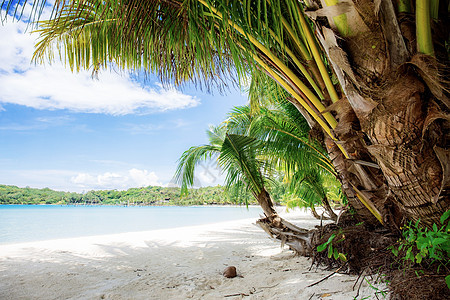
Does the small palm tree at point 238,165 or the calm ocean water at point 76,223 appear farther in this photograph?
the calm ocean water at point 76,223

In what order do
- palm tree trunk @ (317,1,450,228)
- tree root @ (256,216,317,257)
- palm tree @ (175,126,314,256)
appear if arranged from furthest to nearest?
palm tree @ (175,126,314,256) < tree root @ (256,216,317,257) < palm tree trunk @ (317,1,450,228)

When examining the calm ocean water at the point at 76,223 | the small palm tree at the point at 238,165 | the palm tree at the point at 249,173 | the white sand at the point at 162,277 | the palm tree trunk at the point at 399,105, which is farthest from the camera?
the calm ocean water at the point at 76,223

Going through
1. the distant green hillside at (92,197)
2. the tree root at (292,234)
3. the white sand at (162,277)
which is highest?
the tree root at (292,234)

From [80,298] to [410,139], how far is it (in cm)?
301

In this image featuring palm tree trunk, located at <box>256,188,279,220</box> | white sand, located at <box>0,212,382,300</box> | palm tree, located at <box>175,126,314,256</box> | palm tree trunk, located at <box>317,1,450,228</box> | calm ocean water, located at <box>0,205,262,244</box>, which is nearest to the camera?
palm tree trunk, located at <box>317,1,450,228</box>

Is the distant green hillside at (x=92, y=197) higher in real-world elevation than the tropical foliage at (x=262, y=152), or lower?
lower

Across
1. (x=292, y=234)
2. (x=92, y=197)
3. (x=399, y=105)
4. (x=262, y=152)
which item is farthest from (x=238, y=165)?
(x=92, y=197)

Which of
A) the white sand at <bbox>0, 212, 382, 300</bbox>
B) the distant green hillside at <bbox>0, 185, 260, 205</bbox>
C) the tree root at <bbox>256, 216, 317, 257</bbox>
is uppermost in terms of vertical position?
the tree root at <bbox>256, 216, 317, 257</bbox>

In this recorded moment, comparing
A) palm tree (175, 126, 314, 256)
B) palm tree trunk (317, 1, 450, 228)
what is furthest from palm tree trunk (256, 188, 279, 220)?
palm tree trunk (317, 1, 450, 228)

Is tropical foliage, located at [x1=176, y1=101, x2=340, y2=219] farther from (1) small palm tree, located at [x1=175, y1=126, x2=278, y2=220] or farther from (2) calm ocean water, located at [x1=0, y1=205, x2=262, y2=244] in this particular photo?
(2) calm ocean water, located at [x1=0, y1=205, x2=262, y2=244]

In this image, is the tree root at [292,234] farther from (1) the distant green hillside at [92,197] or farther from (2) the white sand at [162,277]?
(1) the distant green hillside at [92,197]

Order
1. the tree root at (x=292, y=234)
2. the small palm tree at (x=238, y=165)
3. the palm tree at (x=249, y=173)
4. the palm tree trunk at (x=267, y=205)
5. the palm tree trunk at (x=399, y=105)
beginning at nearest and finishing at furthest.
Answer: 1. the palm tree trunk at (x=399, y=105)
2. the tree root at (x=292, y=234)
3. the palm tree at (x=249, y=173)
4. the palm tree trunk at (x=267, y=205)
5. the small palm tree at (x=238, y=165)

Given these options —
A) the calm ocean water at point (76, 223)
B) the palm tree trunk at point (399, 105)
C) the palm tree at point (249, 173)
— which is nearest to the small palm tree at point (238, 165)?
the palm tree at point (249, 173)

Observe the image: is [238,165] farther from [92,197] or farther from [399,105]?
[92,197]
